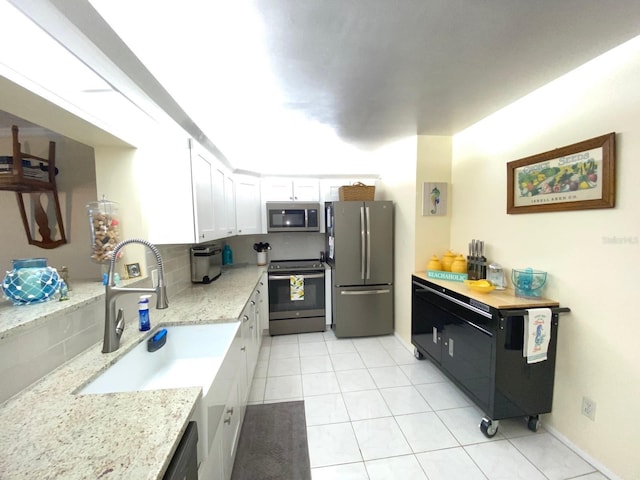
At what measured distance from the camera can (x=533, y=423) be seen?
186 cm

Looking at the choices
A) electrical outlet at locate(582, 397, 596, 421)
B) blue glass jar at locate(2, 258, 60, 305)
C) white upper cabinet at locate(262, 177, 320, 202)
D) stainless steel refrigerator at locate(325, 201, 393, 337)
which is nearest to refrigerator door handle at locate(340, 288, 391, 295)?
stainless steel refrigerator at locate(325, 201, 393, 337)

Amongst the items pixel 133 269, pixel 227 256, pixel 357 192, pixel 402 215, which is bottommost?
pixel 227 256

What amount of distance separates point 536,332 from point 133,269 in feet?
8.92

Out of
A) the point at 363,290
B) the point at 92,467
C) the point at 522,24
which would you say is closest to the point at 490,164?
the point at 522,24

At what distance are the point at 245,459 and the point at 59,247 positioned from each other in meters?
2.27

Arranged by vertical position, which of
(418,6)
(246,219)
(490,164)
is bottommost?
(246,219)

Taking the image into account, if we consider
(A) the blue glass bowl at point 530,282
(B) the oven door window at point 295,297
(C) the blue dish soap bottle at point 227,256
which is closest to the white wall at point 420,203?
(A) the blue glass bowl at point 530,282

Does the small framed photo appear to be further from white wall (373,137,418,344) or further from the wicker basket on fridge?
white wall (373,137,418,344)

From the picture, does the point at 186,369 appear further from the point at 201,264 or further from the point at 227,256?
the point at 227,256

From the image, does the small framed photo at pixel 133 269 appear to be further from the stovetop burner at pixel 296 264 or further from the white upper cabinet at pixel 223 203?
the stovetop burner at pixel 296 264

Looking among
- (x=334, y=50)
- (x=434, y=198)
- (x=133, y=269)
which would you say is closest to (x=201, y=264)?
(x=133, y=269)

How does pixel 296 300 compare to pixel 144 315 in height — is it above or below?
below

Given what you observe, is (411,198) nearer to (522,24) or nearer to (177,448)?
(522,24)

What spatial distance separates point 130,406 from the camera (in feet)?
2.91
